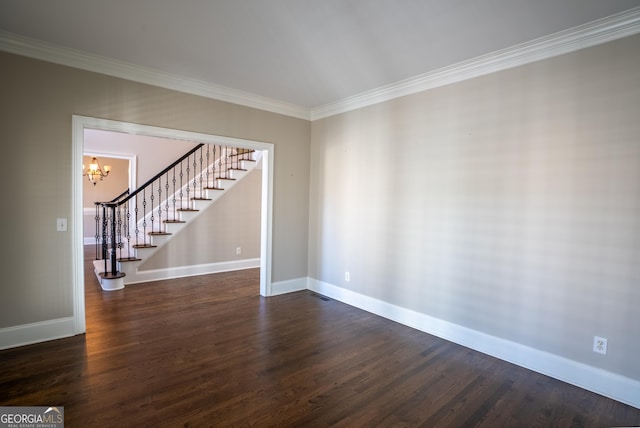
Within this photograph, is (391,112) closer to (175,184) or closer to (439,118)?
(439,118)

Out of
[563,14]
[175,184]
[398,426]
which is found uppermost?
[563,14]

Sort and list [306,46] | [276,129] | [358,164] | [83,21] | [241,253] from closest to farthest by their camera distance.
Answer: [83,21] < [306,46] < [358,164] < [276,129] < [241,253]

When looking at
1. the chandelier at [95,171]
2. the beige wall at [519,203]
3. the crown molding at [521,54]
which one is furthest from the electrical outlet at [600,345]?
the chandelier at [95,171]

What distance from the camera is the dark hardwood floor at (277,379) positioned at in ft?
6.96

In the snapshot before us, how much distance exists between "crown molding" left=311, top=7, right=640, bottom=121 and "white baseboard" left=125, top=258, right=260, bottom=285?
3.98 meters

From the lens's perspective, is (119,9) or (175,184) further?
(175,184)

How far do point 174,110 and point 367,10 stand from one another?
2.49 m

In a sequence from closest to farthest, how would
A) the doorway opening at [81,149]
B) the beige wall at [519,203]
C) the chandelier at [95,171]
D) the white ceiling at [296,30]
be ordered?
the white ceiling at [296,30], the beige wall at [519,203], the doorway opening at [81,149], the chandelier at [95,171]

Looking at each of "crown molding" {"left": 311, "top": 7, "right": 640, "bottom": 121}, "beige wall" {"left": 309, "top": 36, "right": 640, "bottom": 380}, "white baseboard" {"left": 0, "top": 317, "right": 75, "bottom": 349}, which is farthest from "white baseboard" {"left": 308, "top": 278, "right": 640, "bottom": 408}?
"white baseboard" {"left": 0, "top": 317, "right": 75, "bottom": 349}

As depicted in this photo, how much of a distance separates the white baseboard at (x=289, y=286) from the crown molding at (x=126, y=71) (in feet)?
8.33

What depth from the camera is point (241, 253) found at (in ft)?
21.1

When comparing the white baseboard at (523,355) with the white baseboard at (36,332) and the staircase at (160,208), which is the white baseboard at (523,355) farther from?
the staircase at (160,208)

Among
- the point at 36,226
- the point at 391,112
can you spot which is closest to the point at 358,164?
the point at 391,112

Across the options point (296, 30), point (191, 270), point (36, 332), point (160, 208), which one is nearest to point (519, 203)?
point (296, 30)
